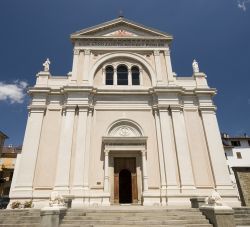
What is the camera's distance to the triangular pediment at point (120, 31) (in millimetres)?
23166

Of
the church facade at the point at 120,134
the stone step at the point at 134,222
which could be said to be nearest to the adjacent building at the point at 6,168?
the church facade at the point at 120,134

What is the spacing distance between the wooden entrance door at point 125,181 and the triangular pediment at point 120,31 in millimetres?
12916

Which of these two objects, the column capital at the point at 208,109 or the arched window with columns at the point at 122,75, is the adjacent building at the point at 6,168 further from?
the column capital at the point at 208,109

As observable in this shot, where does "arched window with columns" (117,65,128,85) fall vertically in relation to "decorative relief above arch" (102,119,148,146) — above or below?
above

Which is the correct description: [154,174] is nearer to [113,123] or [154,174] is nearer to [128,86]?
[113,123]

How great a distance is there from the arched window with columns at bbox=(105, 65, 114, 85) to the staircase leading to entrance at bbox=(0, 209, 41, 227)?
43.0 ft

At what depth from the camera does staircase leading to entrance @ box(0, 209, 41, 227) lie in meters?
10.7

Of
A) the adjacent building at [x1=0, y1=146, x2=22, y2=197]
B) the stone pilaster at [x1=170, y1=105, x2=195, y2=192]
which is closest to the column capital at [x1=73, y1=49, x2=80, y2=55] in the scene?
the stone pilaster at [x1=170, y1=105, x2=195, y2=192]

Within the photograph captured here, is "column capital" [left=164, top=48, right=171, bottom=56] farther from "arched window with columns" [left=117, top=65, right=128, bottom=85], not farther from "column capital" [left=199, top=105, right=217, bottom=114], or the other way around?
"column capital" [left=199, top=105, right=217, bottom=114]

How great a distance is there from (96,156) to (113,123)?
124 inches

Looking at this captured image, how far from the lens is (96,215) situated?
36.5 feet

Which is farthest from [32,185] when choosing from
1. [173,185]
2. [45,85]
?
[173,185]

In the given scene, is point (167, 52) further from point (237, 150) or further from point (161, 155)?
point (237, 150)

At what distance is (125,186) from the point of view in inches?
711
